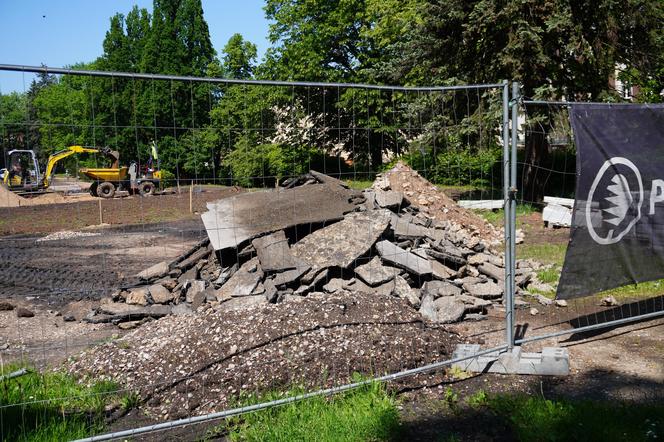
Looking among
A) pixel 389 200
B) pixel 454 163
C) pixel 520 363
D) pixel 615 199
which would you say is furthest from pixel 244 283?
pixel 454 163

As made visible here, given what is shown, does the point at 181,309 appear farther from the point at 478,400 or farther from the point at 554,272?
the point at 554,272

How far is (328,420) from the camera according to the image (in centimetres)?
410

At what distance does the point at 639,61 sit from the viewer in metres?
17.1

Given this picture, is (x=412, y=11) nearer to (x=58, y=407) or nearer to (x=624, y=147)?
(x=624, y=147)

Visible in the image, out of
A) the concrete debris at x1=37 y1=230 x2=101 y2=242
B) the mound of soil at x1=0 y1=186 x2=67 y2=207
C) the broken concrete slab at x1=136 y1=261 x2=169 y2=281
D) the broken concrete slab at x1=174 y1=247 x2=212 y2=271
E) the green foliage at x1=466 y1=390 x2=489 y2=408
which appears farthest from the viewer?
the mound of soil at x1=0 y1=186 x2=67 y2=207

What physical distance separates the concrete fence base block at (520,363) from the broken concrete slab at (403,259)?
2.45 metres

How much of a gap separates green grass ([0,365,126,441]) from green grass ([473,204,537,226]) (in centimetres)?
1093

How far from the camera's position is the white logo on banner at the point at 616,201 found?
529 centimetres

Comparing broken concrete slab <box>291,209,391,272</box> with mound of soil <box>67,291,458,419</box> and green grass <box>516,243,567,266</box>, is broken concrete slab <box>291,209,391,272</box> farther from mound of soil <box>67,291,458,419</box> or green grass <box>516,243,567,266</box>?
green grass <box>516,243,567,266</box>

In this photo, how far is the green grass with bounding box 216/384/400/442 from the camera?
393 cm

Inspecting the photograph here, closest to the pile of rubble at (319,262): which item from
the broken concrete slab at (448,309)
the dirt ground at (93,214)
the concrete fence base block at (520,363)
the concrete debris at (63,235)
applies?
the broken concrete slab at (448,309)

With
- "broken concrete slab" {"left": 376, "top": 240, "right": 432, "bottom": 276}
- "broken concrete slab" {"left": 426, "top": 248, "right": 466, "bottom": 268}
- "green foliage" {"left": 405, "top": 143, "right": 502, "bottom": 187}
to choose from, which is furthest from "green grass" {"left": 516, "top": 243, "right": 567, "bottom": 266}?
"green foliage" {"left": 405, "top": 143, "right": 502, "bottom": 187}

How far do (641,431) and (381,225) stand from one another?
15.9 ft

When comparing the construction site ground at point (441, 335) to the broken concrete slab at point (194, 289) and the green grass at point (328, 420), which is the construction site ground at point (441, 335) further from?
the broken concrete slab at point (194, 289)
